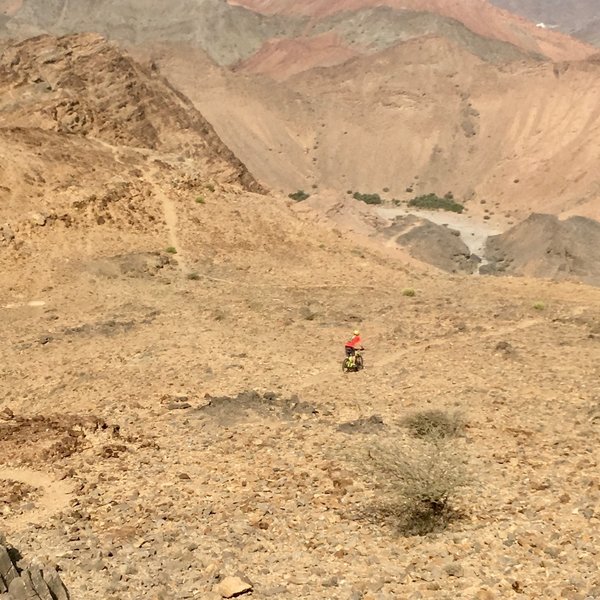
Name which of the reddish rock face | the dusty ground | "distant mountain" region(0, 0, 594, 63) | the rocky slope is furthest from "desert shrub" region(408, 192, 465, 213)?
the reddish rock face

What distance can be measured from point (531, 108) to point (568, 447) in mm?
61847

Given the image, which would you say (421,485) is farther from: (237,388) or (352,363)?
(352,363)

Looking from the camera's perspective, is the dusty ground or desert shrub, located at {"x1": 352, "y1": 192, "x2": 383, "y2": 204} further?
desert shrub, located at {"x1": 352, "y1": 192, "x2": 383, "y2": 204}

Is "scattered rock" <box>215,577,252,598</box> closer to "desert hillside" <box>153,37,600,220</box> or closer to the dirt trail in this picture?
the dirt trail

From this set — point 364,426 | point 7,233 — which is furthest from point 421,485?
point 7,233

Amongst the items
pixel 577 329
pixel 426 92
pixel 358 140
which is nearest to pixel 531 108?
pixel 426 92

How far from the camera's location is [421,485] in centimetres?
901

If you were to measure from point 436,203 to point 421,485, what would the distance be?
51.0 m

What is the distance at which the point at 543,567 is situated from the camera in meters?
7.68

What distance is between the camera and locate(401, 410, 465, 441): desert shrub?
1125 centimetres

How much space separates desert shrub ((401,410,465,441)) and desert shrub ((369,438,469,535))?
0.84 meters

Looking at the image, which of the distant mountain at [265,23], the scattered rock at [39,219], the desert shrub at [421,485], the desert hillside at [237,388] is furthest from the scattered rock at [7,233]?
the distant mountain at [265,23]

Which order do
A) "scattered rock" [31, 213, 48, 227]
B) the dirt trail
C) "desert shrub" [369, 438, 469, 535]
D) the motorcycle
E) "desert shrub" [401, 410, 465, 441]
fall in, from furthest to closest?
"scattered rock" [31, 213, 48, 227] → the motorcycle → "desert shrub" [401, 410, 465, 441] → the dirt trail → "desert shrub" [369, 438, 469, 535]

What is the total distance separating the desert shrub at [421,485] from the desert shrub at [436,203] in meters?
48.4
